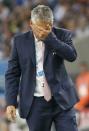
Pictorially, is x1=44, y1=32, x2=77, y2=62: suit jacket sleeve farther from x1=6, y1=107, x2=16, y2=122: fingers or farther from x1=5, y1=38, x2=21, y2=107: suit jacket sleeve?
x1=6, y1=107, x2=16, y2=122: fingers

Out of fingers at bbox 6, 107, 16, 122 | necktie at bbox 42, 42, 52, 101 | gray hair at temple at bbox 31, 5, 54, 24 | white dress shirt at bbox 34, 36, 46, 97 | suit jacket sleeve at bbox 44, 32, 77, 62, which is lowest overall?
fingers at bbox 6, 107, 16, 122

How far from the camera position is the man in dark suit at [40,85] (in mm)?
6203

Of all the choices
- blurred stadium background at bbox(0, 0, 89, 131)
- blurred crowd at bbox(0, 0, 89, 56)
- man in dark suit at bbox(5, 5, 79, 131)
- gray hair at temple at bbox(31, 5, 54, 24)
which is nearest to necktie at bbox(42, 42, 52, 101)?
man in dark suit at bbox(5, 5, 79, 131)

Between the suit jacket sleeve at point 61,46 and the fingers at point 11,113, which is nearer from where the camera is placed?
the suit jacket sleeve at point 61,46

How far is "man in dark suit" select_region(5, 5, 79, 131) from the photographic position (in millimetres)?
6203

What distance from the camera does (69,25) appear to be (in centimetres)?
1335

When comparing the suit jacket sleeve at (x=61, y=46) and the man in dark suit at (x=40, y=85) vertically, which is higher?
the suit jacket sleeve at (x=61, y=46)

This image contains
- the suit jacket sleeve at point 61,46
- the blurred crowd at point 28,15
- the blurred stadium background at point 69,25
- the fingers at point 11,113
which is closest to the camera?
the suit jacket sleeve at point 61,46

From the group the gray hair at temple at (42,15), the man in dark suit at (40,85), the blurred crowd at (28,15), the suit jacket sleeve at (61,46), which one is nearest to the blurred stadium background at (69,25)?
the blurred crowd at (28,15)

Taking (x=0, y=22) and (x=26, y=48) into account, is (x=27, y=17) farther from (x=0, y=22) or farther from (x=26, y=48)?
(x=26, y=48)

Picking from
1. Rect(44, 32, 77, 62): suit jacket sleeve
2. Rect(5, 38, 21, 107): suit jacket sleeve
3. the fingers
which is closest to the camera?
Rect(44, 32, 77, 62): suit jacket sleeve

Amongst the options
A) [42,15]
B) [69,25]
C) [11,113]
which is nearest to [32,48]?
[42,15]

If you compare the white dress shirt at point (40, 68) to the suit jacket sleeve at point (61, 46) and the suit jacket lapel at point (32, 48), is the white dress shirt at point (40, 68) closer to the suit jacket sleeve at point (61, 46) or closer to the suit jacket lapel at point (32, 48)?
the suit jacket lapel at point (32, 48)

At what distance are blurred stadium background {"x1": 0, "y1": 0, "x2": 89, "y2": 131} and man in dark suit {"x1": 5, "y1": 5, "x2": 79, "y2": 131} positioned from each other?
4.50 metres
